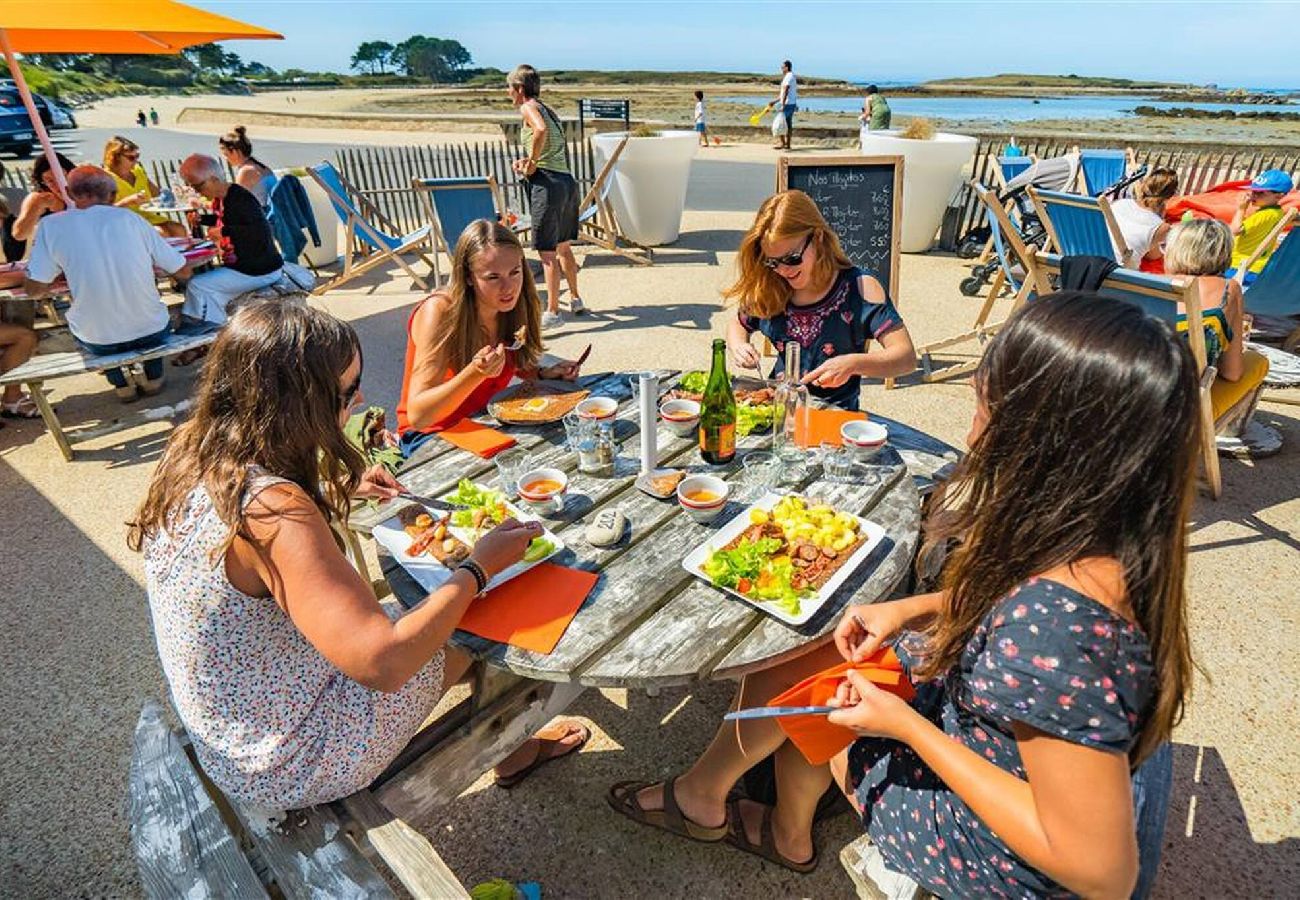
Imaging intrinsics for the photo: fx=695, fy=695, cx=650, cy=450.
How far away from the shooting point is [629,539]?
6.25ft

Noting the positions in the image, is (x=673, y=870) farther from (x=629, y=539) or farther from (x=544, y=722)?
(x=629, y=539)

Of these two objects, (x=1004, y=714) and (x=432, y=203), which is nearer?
(x=1004, y=714)

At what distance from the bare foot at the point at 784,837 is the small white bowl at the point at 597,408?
1386mm

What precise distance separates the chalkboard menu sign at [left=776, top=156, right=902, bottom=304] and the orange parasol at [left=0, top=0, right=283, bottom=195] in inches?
163

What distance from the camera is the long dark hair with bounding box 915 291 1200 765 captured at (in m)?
1.05

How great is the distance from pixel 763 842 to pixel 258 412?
1756 mm

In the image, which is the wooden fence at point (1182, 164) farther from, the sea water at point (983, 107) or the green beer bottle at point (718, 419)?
the sea water at point (983, 107)

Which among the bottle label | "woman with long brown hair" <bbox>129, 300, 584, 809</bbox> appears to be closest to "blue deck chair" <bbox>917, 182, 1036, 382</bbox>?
the bottle label

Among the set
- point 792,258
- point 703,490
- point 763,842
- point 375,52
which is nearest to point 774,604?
point 703,490

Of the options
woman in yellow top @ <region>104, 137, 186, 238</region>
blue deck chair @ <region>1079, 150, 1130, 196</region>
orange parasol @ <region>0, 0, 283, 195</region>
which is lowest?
blue deck chair @ <region>1079, 150, 1130, 196</region>

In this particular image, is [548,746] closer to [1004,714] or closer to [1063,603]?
[1004,714]

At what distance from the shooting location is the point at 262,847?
1.54 meters

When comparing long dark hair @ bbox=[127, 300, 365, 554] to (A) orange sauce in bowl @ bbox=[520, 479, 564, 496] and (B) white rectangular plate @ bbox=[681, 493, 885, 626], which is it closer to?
(A) orange sauce in bowl @ bbox=[520, 479, 564, 496]

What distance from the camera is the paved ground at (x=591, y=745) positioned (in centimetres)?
204
